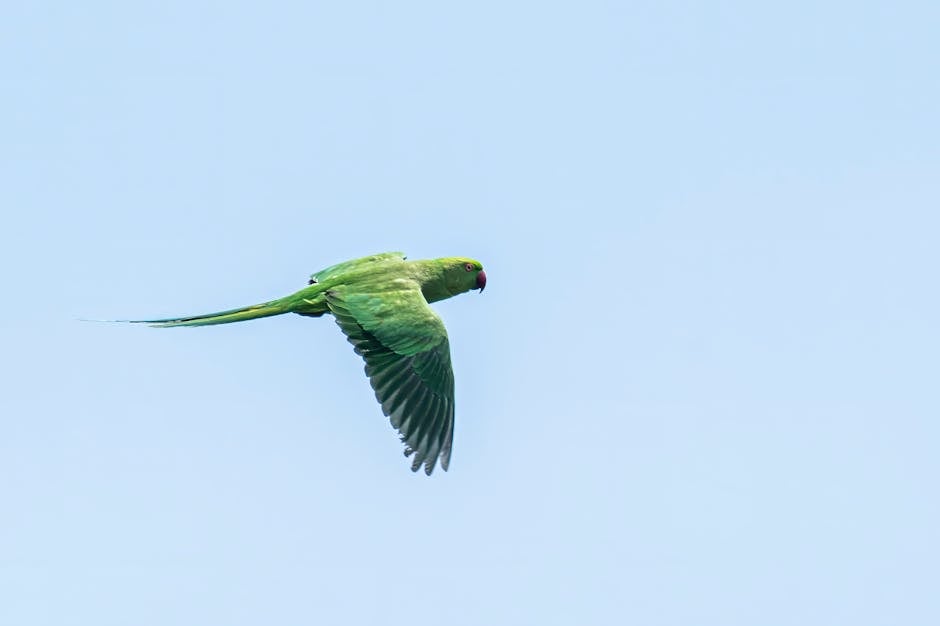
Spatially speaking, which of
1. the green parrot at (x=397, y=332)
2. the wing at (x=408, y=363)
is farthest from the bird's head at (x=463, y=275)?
the wing at (x=408, y=363)

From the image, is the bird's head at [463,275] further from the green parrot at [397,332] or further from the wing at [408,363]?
the wing at [408,363]

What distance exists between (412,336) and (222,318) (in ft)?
9.61

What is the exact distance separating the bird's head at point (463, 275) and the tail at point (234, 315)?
2503 mm

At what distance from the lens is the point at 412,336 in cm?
2198

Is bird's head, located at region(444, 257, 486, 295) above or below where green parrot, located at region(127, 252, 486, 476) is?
above

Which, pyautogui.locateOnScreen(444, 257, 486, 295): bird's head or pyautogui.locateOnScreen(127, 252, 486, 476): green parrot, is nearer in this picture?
pyautogui.locateOnScreen(127, 252, 486, 476): green parrot

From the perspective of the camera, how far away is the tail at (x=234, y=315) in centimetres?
2319

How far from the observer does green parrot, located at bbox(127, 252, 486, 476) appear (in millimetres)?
21484

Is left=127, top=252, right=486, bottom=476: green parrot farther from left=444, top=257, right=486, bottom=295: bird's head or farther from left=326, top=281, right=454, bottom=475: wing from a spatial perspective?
left=444, top=257, right=486, bottom=295: bird's head

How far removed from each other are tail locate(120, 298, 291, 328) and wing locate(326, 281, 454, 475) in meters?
0.97

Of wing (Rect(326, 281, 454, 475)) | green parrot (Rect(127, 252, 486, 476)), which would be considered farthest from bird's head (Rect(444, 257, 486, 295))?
wing (Rect(326, 281, 454, 475))

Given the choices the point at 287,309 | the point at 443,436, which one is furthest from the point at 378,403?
the point at 287,309

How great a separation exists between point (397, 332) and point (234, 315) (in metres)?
2.60

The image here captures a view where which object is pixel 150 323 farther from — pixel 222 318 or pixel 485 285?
pixel 485 285
